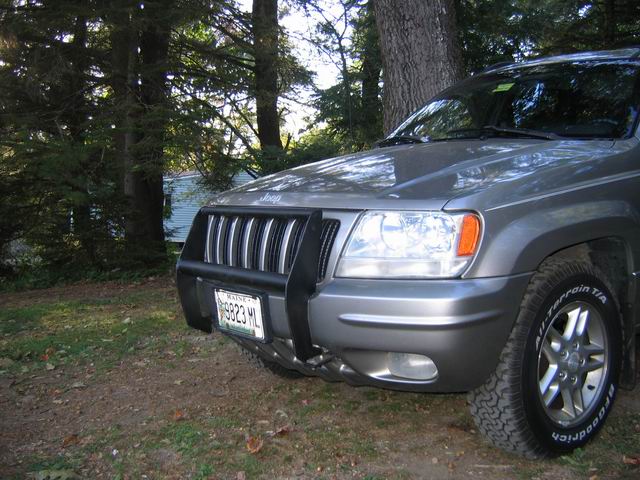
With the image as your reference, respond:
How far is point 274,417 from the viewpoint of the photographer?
11.4ft

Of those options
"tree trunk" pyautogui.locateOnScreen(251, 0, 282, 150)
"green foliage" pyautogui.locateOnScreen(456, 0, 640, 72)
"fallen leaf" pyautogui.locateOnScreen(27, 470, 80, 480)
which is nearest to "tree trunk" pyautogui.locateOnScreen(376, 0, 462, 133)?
"green foliage" pyautogui.locateOnScreen(456, 0, 640, 72)

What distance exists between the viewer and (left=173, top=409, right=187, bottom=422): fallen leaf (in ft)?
11.5

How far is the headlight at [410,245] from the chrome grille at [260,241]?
0.14 metres

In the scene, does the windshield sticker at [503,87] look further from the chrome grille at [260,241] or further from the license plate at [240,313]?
the license plate at [240,313]

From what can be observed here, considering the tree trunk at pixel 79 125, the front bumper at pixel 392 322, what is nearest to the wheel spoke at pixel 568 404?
the front bumper at pixel 392 322

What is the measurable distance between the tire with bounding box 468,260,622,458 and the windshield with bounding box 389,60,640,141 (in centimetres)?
96

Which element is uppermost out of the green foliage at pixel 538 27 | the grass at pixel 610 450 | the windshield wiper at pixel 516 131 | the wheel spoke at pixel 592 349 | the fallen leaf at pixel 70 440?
the green foliage at pixel 538 27

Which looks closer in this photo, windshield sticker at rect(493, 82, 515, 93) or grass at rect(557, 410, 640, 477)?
grass at rect(557, 410, 640, 477)

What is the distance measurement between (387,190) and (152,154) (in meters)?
6.98

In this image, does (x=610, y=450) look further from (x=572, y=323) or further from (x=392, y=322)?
(x=392, y=322)

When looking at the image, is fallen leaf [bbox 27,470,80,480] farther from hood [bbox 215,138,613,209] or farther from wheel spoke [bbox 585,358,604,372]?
wheel spoke [bbox 585,358,604,372]

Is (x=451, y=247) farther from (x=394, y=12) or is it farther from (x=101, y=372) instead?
(x=394, y=12)

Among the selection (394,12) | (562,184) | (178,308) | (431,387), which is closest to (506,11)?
(394,12)

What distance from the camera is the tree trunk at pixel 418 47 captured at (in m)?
6.27
